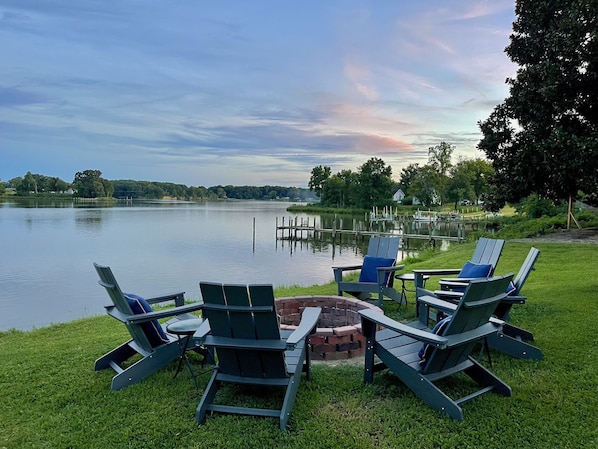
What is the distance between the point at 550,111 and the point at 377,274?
141 inches

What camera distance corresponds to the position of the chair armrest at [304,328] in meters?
2.49

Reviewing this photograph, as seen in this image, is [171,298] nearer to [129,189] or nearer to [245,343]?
[245,343]

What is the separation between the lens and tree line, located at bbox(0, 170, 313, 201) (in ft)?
329

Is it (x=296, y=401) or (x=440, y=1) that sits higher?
(x=440, y=1)

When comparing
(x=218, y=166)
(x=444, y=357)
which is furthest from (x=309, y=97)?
(x=218, y=166)

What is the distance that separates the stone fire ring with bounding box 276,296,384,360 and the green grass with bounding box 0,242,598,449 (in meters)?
0.24

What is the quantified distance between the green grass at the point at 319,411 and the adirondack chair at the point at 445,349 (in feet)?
0.30

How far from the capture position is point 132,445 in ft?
7.68

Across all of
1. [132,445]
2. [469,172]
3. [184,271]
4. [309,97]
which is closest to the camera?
[132,445]

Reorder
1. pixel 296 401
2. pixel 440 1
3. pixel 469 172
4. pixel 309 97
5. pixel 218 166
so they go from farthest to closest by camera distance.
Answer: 1. pixel 469 172
2. pixel 218 166
3. pixel 309 97
4. pixel 440 1
5. pixel 296 401

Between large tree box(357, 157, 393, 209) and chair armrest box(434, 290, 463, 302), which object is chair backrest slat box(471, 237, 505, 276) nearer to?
chair armrest box(434, 290, 463, 302)

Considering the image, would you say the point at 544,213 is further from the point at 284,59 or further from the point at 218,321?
the point at 218,321

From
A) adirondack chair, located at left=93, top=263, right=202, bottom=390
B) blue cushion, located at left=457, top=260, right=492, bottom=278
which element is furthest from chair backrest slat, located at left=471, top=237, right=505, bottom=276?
adirondack chair, located at left=93, top=263, right=202, bottom=390

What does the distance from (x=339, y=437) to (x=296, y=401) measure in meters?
0.51
